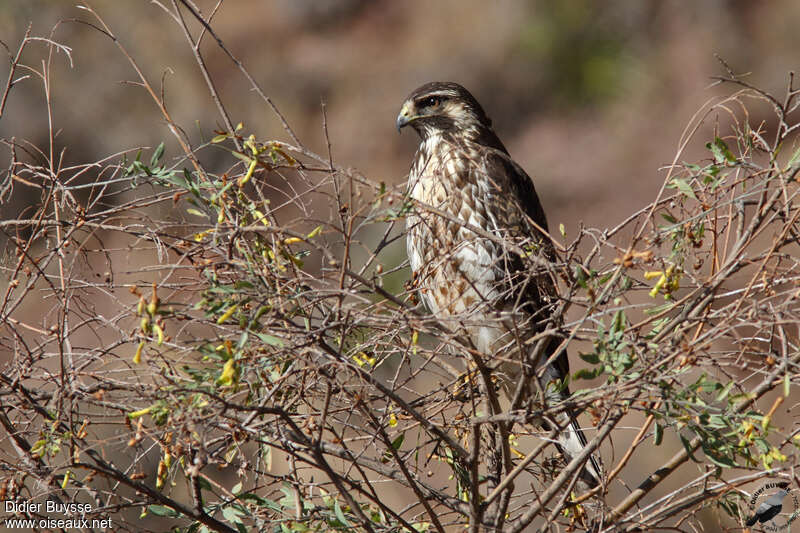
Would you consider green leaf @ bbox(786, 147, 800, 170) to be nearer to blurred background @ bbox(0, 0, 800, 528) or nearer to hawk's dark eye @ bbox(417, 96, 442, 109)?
hawk's dark eye @ bbox(417, 96, 442, 109)

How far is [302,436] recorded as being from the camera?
209 centimetres

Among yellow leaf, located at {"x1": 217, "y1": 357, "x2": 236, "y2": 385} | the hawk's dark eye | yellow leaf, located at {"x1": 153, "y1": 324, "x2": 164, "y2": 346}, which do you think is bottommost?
yellow leaf, located at {"x1": 217, "y1": 357, "x2": 236, "y2": 385}

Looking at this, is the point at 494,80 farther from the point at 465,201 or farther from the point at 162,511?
the point at 162,511

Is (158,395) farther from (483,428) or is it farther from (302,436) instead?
(483,428)

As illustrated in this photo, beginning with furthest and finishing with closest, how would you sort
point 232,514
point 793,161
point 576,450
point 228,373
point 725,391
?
point 576,450, point 232,514, point 793,161, point 725,391, point 228,373

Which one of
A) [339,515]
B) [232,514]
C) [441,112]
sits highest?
[441,112]

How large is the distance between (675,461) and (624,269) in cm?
69

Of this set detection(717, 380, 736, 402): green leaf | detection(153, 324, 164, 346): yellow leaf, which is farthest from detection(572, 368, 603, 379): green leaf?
detection(153, 324, 164, 346): yellow leaf

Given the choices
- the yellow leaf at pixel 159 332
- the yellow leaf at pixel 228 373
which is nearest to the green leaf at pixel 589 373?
the yellow leaf at pixel 228 373

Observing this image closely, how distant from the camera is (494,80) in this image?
11219mm

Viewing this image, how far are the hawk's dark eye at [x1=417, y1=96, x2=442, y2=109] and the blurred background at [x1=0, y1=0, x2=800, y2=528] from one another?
568cm

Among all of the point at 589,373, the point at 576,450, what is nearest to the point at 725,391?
the point at 589,373

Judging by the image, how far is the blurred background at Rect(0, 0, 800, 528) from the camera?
10.4m

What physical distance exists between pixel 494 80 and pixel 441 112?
703 cm
